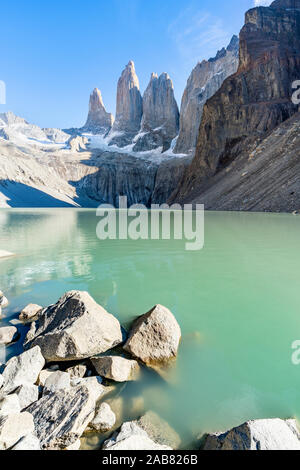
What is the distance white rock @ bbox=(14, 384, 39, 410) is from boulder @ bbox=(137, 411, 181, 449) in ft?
3.92

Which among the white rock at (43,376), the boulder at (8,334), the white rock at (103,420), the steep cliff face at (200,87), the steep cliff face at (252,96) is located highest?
the steep cliff face at (200,87)

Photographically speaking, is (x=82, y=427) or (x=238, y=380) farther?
(x=238, y=380)

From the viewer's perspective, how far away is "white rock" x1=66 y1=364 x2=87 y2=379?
3546mm

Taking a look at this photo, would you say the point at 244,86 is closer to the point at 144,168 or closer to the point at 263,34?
the point at 263,34

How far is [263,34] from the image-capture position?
64062 mm

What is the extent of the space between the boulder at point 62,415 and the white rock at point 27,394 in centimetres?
15

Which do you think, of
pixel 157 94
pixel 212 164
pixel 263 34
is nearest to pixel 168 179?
pixel 212 164

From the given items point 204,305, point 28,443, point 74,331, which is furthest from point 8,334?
point 204,305

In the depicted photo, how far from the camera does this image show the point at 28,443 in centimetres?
229

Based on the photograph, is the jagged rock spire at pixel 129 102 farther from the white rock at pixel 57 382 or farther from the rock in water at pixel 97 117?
the white rock at pixel 57 382

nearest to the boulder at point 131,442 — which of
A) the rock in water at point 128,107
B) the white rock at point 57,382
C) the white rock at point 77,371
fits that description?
the white rock at point 57,382

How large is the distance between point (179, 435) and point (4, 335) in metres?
A: 3.23

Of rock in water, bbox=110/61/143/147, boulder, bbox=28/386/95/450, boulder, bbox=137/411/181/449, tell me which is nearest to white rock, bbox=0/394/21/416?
boulder, bbox=28/386/95/450

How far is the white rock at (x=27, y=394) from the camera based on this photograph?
9.67 feet
